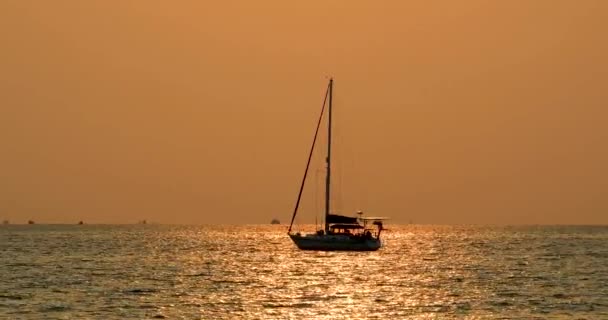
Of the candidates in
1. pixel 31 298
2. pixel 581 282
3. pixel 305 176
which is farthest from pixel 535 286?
pixel 305 176

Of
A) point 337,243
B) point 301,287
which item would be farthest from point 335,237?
point 301,287

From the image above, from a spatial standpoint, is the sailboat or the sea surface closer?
the sea surface

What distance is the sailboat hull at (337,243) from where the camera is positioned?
141m

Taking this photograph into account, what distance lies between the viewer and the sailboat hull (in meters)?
141

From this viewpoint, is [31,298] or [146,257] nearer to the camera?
[31,298]

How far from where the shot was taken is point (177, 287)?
87.6 metres

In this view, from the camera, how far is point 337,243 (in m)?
140

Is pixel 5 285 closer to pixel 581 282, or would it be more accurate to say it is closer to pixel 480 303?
pixel 480 303

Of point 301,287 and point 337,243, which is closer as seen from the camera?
point 301,287

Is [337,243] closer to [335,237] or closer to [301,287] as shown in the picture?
[335,237]

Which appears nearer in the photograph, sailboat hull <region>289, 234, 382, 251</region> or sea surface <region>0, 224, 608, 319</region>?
sea surface <region>0, 224, 608, 319</region>

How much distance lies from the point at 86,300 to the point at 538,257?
7738 cm

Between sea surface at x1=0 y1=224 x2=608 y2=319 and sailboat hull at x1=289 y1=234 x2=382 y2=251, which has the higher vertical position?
sailboat hull at x1=289 y1=234 x2=382 y2=251

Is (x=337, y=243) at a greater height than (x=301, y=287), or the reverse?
(x=337, y=243)
